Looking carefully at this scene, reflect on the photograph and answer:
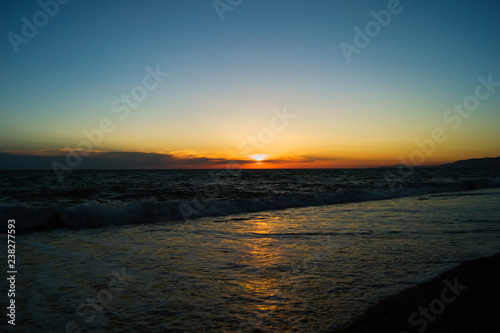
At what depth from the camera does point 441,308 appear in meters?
4.10

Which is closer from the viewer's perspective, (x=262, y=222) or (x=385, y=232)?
(x=385, y=232)

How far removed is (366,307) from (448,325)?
894 mm

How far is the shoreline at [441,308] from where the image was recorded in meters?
3.58

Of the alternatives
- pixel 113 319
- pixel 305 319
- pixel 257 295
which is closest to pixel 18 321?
pixel 113 319

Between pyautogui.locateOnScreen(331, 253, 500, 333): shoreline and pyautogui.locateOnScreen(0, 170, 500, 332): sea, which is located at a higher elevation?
pyautogui.locateOnScreen(331, 253, 500, 333): shoreline

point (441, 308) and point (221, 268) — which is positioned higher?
point (441, 308)

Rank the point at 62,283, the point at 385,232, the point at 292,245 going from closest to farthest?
the point at 62,283, the point at 292,245, the point at 385,232

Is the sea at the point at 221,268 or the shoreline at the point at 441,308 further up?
the shoreline at the point at 441,308

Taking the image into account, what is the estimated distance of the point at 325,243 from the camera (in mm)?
7934

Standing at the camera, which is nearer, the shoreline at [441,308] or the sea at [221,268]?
the shoreline at [441,308]

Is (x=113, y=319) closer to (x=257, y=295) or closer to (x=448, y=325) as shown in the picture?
(x=257, y=295)

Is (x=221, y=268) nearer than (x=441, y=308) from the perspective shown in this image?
No

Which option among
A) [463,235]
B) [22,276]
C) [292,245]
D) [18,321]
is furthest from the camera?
[463,235]

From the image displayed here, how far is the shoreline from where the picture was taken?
3.58m
